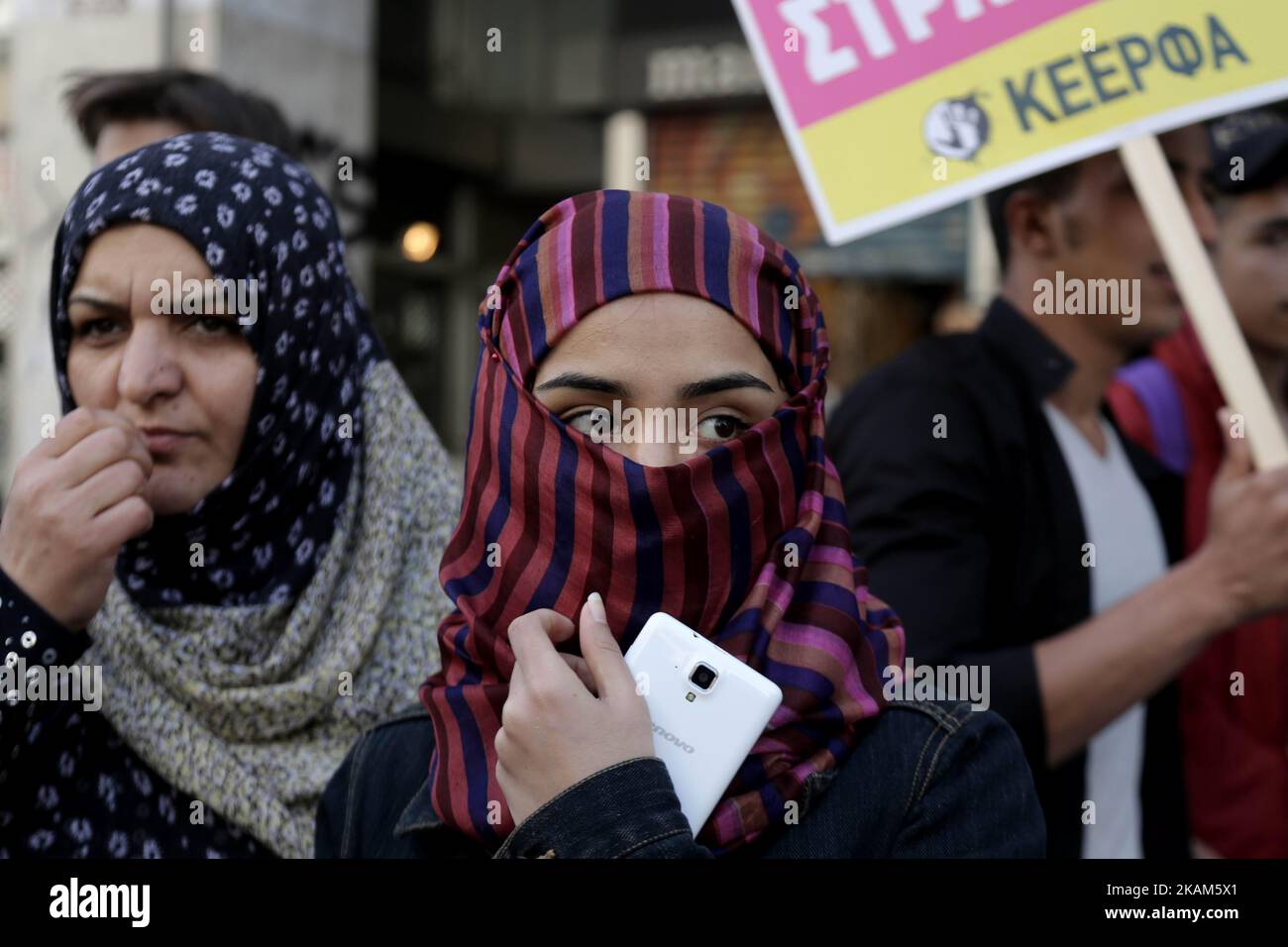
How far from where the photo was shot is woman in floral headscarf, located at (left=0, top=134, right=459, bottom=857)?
1.67 m

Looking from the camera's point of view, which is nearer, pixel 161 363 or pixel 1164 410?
pixel 161 363

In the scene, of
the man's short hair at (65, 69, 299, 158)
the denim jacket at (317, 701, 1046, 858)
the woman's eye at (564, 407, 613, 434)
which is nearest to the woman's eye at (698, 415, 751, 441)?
the woman's eye at (564, 407, 613, 434)

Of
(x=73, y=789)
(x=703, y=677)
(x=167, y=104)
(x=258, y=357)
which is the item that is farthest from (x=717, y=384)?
(x=167, y=104)

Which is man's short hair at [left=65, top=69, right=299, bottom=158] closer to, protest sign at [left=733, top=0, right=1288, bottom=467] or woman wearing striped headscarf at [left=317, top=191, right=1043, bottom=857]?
protest sign at [left=733, top=0, right=1288, bottom=467]

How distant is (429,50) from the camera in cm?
740

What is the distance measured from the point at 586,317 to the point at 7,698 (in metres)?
0.83

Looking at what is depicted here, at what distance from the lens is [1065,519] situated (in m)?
2.10

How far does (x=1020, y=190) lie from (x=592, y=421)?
119 cm

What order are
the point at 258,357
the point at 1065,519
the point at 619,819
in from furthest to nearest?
the point at 1065,519, the point at 258,357, the point at 619,819

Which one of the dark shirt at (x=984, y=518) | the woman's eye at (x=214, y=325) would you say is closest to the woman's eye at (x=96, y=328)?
the woman's eye at (x=214, y=325)

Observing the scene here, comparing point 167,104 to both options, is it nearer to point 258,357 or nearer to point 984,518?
point 258,357

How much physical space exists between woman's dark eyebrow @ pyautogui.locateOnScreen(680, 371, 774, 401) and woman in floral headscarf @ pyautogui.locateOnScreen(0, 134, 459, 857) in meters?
0.67
